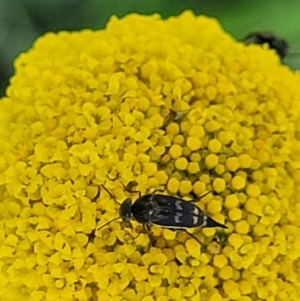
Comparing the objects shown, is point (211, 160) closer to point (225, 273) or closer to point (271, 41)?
point (225, 273)

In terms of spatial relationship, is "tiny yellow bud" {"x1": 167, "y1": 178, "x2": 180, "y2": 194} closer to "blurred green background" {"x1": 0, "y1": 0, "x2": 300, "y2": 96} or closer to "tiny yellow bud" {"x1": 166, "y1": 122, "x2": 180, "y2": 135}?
"tiny yellow bud" {"x1": 166, "y1": 122, "x2": 180, "y2": 135}

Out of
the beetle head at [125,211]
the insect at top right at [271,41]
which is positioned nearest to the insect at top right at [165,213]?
the beetle head at [125,211]

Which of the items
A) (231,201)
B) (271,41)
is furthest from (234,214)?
(271,41)

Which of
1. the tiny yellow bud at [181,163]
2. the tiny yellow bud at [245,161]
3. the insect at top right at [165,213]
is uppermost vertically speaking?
the tiny yellow bud at [245,161]

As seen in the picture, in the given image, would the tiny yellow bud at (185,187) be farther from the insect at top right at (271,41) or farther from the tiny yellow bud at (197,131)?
the insect at top right at (271,41)

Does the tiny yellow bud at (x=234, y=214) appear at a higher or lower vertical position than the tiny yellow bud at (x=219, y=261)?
higher

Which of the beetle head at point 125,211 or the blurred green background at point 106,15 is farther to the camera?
the blurred green background at point 106,15
